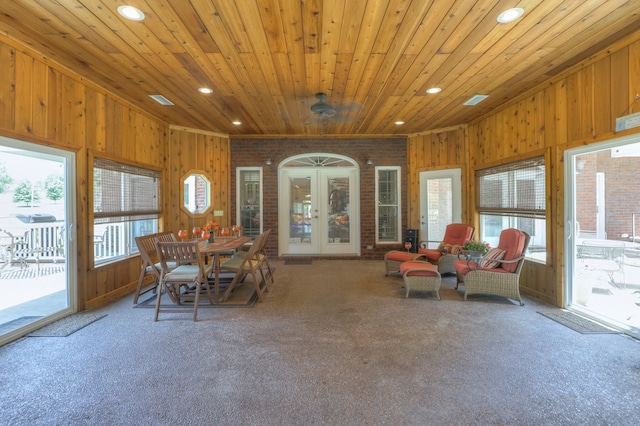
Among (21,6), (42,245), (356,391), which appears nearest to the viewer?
(356,391)

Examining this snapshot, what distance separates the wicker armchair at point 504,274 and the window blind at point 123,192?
4.81 meters

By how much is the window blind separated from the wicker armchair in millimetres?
4815

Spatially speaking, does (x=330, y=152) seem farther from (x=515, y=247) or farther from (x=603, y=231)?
(x=603, y=231)

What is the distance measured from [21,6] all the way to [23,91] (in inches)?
36.8

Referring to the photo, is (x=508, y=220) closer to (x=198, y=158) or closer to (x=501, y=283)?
(x=501, y=283)

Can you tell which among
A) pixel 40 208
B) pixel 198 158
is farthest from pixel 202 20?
pixel 40 208

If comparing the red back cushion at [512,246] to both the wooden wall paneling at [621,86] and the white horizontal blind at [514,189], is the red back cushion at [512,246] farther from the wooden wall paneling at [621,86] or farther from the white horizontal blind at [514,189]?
the wooden wall paneling at [621,86]

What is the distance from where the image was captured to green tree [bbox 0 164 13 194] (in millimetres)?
3463

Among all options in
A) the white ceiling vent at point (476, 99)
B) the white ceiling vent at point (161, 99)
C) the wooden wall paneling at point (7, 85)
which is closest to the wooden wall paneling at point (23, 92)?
the wooden wall paneling at point (7, 85)

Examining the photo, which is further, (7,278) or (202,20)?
(7,278)

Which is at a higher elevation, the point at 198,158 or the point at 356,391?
the point at 198,158

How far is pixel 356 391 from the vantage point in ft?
6.59

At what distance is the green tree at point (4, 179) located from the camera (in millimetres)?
3463

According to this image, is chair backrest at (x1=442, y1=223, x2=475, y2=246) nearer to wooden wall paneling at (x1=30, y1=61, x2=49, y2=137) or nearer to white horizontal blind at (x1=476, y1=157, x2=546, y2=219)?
white horizontal blind at (x1=476, y1=157, x2=546, y2=219)
